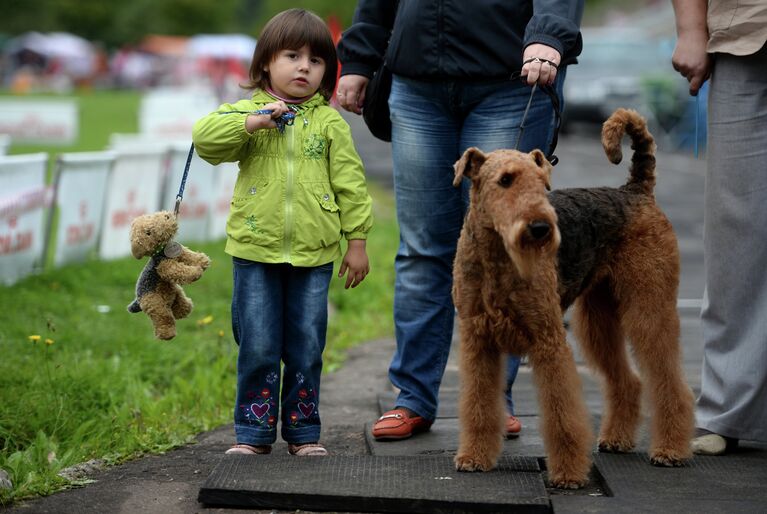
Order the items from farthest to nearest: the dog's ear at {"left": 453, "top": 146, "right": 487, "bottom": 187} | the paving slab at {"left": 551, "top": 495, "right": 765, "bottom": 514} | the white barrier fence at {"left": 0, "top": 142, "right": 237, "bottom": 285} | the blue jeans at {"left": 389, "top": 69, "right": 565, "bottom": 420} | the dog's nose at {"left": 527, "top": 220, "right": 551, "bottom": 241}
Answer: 1. the white barrier fence at {"left": 0, "top": 142, "right": 237, "bottom": 285}
2. the blue jeans at {"left": 389, "top": 69, "right": 565, "bottom": 420}
3. the dog's ear at {"left": 453, "top": 146, "right": 487, "bottom": 187}
4. the paving slab at {"left": 551, "top": 495, "right": 765, "bottom": 514}
5. the dog's nose at {"left": 527, "top": 220, "right": 551, "bottom": 241}

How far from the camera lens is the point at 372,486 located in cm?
375

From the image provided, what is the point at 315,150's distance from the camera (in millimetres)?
4238

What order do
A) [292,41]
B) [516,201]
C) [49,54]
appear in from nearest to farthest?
[516,201], [292,41], [49,54]

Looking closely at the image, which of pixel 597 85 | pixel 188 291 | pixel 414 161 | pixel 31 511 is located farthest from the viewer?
pixel 597 85

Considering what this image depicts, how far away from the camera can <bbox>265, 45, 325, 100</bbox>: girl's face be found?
425 centimetres

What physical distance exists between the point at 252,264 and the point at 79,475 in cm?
104

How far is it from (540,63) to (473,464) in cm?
151

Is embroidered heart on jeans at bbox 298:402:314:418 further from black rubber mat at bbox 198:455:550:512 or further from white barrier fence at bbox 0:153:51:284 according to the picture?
white barrier fence at bbox 0:153:51:284

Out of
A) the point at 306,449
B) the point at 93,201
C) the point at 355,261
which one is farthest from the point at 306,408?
the point at 93,201

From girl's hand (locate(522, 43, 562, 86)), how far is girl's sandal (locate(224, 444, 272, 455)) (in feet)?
5.85

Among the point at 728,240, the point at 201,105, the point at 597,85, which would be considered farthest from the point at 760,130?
the point at 597,85

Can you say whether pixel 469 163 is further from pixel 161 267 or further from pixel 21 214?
pixel 21 214

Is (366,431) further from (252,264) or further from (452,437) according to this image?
(252,264)

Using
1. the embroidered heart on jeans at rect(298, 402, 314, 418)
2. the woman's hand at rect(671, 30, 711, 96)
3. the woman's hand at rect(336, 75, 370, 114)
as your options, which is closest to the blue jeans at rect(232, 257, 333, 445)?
the embroidered heart on jeans at rect(298, 402, 314, 418)
